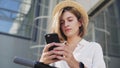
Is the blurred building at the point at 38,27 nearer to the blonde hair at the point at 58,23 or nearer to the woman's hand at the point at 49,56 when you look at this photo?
the blonde hair at the point at 58,23

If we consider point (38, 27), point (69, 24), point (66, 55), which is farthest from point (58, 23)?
point (38, 27)

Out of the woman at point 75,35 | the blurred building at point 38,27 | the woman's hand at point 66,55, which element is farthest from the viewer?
the blurred building at point 38,27

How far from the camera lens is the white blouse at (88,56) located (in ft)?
1.86

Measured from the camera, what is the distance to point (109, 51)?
1.64 meters

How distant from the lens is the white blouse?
0.57m

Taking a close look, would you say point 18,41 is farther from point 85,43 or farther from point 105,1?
point 85,43

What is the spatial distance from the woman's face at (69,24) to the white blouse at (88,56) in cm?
4

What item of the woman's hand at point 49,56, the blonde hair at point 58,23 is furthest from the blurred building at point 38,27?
the woman's hand at point 49,56

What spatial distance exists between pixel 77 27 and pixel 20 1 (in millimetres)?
2169

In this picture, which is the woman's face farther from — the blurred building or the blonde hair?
the blurred building

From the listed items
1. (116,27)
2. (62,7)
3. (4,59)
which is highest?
(62,7)

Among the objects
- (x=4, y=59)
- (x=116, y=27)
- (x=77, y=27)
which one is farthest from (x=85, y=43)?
(x=4, y=59)

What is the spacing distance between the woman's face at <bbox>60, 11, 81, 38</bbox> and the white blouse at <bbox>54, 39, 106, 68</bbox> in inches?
1.5

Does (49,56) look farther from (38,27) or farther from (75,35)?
(38,27)
